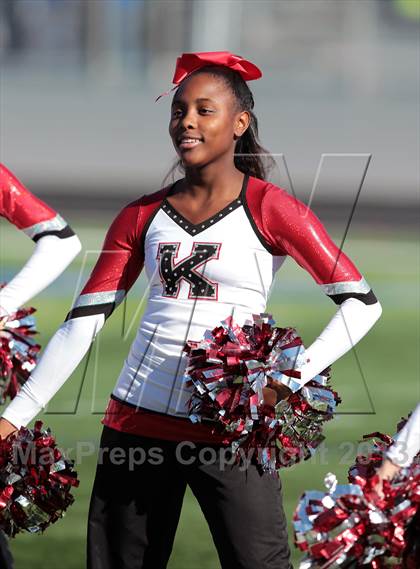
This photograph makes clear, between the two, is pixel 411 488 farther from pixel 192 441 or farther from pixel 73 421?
pixel 73 421

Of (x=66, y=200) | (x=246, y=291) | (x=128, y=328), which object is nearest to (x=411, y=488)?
(x=246, y=291)

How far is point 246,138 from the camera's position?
3.62 metres

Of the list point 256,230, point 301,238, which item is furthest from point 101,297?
point 301,238

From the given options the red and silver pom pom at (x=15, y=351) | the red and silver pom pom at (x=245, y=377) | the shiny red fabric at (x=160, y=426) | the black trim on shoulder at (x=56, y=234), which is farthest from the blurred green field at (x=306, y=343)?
the red and silver pom pom at (x=245, y=377)

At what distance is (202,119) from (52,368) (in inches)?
28.7

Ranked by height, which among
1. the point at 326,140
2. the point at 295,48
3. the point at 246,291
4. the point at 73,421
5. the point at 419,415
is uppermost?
the point at 295,48

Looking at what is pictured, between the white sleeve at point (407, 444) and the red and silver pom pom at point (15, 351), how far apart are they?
138 cm

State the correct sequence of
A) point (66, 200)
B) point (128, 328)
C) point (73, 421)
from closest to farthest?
point (73, 421) → point (128, 328) → point (66, 200)

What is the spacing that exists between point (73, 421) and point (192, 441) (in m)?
3.10

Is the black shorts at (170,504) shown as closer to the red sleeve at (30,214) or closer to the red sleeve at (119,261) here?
the red sleeve at (119,261)

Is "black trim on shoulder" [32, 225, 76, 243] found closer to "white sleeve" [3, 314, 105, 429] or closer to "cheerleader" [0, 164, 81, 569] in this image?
"cheerleader" [0, 164, 81, 569]

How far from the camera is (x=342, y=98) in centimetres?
2320

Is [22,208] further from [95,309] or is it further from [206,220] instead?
[206,220]

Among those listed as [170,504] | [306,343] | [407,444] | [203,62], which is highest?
[203,62]
